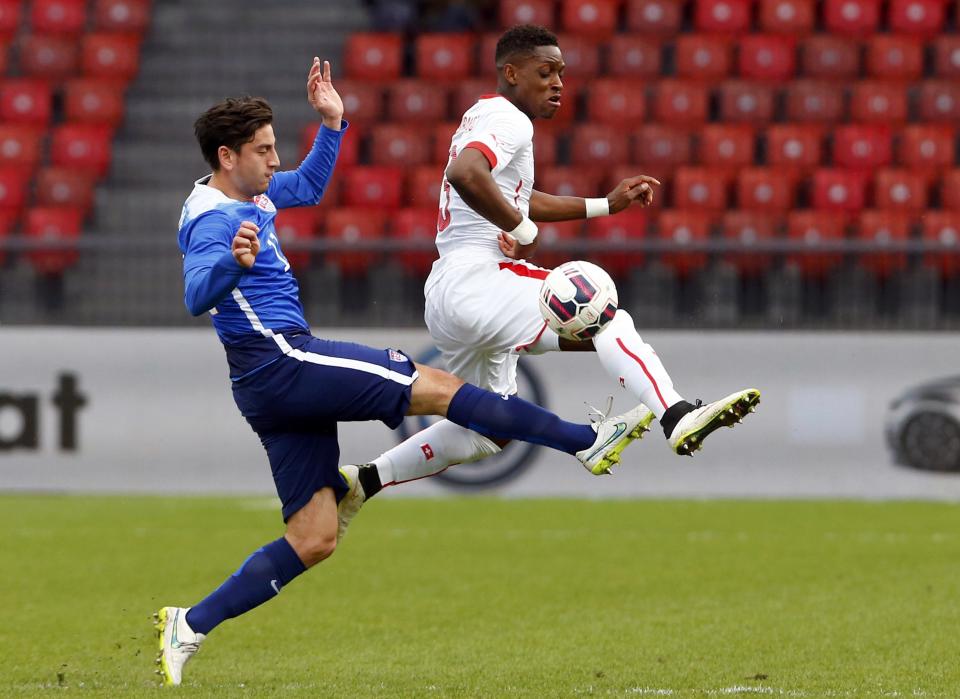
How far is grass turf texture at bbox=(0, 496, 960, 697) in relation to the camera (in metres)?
5.55

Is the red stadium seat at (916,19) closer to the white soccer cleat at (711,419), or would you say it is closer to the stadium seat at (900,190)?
the stadium seat at (900,190)

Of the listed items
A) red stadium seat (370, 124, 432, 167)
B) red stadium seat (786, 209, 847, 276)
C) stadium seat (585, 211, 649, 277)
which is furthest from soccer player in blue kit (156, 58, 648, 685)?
red stadium seat (370, 124, 432, 167)

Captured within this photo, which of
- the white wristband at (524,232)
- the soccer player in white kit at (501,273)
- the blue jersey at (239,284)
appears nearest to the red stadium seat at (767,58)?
the soccer player in white kit at (501,273)

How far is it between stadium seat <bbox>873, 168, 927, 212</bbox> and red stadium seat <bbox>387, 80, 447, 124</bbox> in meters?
4.31

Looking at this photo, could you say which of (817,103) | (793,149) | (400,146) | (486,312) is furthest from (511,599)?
(817,103)

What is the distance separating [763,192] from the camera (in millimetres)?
14719

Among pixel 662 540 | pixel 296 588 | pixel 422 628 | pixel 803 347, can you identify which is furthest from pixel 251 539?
pixel 803 347

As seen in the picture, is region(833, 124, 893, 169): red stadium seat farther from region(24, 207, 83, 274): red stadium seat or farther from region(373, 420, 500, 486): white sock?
region(373, 420, 500, 486): white sock

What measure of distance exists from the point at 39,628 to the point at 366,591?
5.56ft

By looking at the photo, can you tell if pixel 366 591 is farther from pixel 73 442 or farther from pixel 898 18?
pixel 898 18

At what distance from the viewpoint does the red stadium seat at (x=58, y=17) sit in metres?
17.4

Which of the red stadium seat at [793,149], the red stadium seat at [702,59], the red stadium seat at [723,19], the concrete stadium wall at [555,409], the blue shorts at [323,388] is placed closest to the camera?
the blue shorts at [323,388]

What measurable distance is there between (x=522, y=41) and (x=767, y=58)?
34.9 feet

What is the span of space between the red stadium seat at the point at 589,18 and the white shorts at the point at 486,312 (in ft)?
36.7
